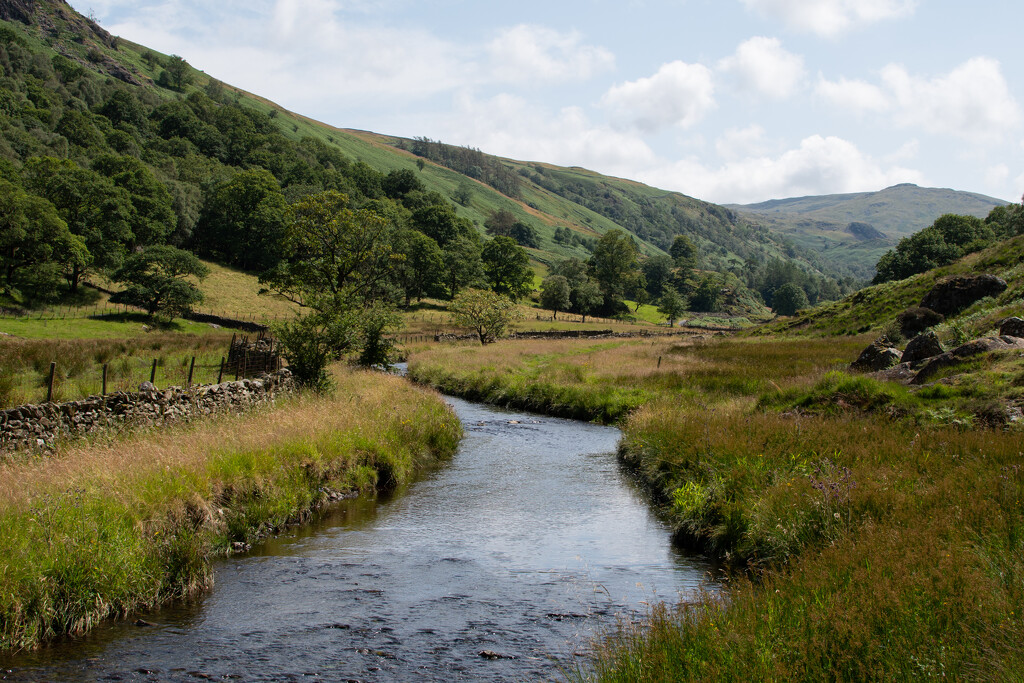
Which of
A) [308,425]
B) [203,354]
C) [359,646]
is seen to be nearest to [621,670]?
[359,646]

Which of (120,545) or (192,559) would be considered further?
(192,559)

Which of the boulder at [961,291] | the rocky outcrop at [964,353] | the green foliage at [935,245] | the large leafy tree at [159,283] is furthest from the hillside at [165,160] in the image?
the green foliage at [935,245]

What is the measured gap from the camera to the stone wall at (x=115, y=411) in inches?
517

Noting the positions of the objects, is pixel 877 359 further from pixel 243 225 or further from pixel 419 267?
pixel 243 225

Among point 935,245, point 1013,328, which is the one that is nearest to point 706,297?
point 935,245

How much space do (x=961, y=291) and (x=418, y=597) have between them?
33.9m

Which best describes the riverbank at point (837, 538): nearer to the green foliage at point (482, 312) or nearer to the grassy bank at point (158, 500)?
the grassy bank at point (158, 500)

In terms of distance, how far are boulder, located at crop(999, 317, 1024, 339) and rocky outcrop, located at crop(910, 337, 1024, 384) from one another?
1056mm

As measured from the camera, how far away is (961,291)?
1257 inches

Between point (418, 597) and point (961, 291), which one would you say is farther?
point (961, 291)

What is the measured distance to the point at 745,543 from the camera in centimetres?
1099

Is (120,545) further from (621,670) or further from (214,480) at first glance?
(621,670)

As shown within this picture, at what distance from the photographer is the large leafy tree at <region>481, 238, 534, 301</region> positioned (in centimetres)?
12662

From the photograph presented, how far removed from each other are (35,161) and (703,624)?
11345cm
